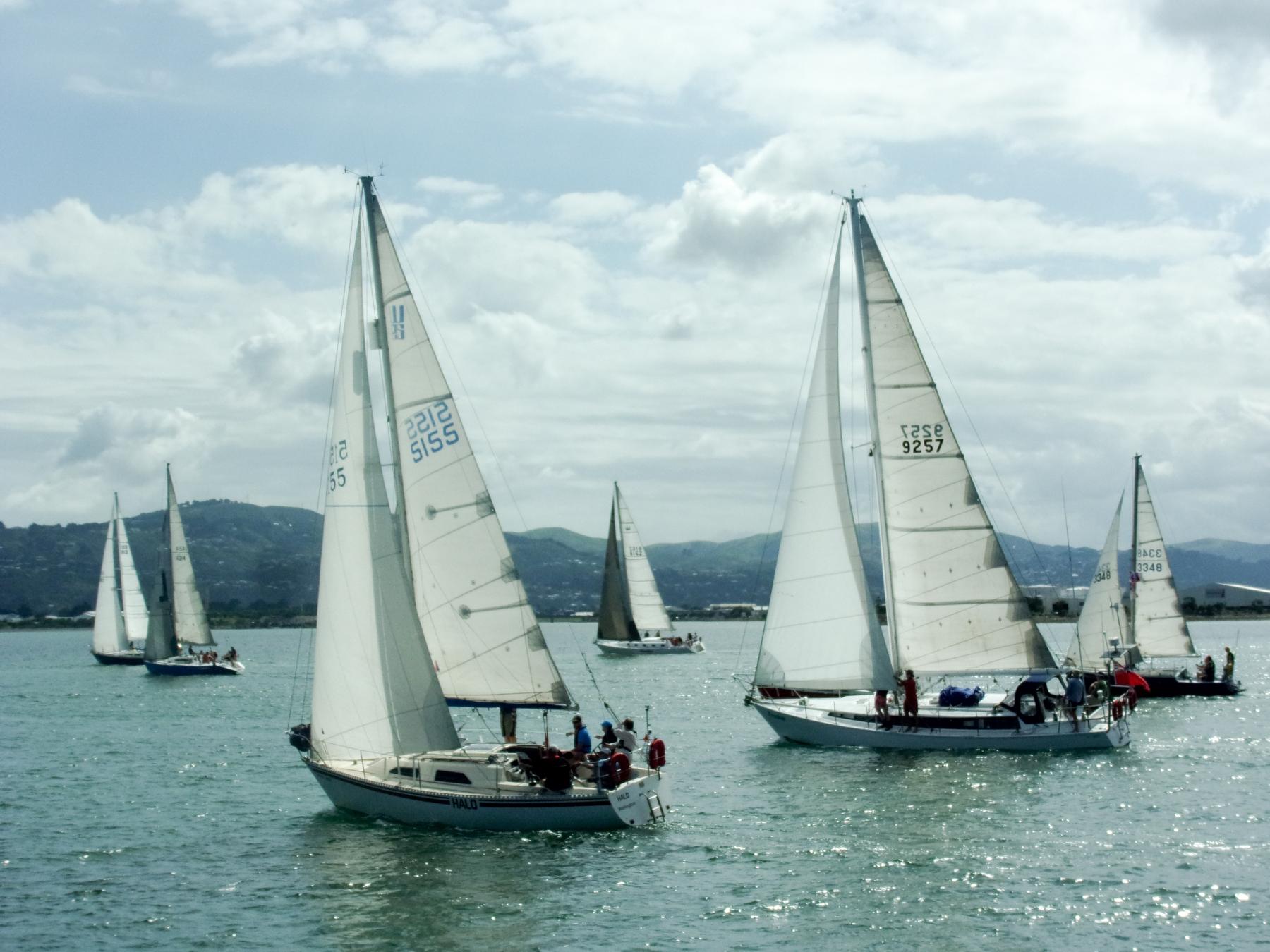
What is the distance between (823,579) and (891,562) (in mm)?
1961

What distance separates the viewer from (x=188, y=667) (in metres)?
75.2

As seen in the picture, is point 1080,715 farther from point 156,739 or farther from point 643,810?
point 156,739

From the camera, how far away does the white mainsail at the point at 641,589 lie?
9525cm

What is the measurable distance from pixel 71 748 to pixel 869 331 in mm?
26714

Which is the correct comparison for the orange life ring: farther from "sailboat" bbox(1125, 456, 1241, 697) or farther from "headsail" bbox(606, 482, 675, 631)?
"headsail" bbox(606, 482, 675, 631)

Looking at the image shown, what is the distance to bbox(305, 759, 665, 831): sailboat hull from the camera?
24703mm

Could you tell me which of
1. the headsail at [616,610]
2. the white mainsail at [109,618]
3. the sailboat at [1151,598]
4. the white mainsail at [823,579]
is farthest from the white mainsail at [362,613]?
the headsail at [616,610]

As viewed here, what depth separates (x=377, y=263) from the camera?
25578mm

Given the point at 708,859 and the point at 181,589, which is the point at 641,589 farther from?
the point at 708,859

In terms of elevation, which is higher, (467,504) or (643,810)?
(467,504)

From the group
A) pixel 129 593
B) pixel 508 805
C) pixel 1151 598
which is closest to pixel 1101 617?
pixel 1151 598

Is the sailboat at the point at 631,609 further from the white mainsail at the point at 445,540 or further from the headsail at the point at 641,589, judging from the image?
the white mainsail at the point at 445,540

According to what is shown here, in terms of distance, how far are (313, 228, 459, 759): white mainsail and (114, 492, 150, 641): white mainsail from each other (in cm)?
6274

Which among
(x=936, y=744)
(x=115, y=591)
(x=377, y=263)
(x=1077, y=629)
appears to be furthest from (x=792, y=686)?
(x=115, y=591)
